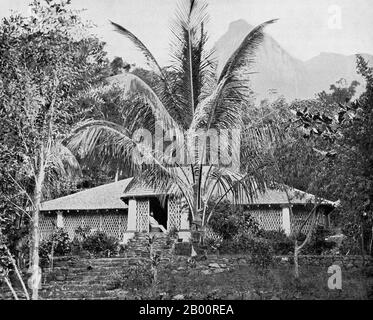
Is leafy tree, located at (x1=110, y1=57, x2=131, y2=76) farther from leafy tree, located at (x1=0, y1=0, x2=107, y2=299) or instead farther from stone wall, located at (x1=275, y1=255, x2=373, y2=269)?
leafy tree, located at (x1=0, y1=0, x2=107, y2=299)

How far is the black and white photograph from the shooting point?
7.95m

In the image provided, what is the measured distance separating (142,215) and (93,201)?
205 centimetres

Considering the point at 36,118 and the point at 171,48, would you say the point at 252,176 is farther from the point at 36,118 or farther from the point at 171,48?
the point at 36,118

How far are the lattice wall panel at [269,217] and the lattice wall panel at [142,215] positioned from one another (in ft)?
9.93

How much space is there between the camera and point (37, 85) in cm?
804

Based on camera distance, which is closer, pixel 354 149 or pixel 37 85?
pixel 354 149

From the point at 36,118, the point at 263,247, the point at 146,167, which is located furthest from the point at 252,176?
the point at 36,118

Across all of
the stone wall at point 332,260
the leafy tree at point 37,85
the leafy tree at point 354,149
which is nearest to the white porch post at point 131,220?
the stone wall at point 332,260

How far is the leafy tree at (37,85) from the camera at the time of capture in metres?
7.92

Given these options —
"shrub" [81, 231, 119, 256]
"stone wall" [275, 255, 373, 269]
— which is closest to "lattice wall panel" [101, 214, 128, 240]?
"shrub" [81, 231, 119, 256]

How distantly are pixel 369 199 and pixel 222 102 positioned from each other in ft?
14.7

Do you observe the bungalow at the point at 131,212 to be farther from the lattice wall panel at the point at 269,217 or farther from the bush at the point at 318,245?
the bush at the point at 318,245

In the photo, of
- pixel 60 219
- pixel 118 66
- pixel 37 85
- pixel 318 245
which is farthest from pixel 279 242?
pixel 118 66

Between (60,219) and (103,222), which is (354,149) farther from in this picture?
(60,219)
